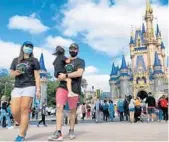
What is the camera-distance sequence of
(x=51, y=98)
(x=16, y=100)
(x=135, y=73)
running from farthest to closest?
(x=135, y=73)
(x=51, y=98)
(x=16, y=100)

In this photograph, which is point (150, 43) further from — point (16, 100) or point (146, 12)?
point (16, 100)

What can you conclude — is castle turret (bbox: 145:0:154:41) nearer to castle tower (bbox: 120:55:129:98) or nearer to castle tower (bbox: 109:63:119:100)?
castle tower (bbox: 120:55:129:98)

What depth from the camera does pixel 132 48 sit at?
93.9m

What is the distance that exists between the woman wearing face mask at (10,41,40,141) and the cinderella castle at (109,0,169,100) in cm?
7643

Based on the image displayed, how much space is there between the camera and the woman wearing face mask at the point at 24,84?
595 centimetres

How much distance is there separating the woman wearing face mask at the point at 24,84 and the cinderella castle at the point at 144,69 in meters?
76.4

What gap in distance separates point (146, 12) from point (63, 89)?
91.2 meters

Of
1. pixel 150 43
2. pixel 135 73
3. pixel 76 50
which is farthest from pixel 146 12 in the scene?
pixel 76 50

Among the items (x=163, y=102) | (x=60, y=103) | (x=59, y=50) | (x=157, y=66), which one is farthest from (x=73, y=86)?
(x=157, y=66)

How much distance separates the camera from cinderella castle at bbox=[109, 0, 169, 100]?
84.7m

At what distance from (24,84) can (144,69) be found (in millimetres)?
84448

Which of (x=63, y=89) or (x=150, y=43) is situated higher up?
(x=150, y=43)

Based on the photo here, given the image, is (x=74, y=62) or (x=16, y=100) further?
(x=74, y=62)

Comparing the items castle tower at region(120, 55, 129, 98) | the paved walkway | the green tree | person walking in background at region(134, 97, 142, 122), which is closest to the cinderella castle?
castle tower at region(120, 55, 129, 98)
